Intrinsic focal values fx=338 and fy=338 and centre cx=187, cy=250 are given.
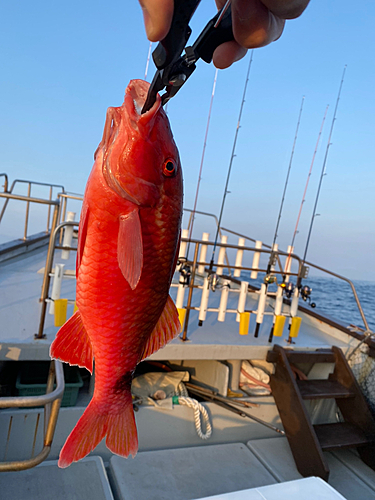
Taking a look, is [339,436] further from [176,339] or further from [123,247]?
[123,247]

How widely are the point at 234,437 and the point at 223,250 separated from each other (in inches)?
100

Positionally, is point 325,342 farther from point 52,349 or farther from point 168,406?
point 52,349

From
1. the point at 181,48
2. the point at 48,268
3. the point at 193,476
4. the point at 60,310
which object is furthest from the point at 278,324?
the point at 181,48

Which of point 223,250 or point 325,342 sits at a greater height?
point 223,250

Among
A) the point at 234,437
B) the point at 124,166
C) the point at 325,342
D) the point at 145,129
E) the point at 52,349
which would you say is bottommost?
the point at 234,437

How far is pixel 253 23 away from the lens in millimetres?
853

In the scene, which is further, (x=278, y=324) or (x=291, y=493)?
(x=278, y=324)

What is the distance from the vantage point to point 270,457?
12.3ft

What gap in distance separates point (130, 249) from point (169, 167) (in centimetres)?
31

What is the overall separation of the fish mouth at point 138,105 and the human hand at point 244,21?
0.73ft

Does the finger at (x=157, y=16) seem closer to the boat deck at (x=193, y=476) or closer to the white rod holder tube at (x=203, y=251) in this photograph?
the boat deck at (x=193, y=476)

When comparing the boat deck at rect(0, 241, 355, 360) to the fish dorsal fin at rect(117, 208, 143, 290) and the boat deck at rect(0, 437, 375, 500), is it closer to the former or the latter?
the boat deck at rect(0, 437, 375, 500)

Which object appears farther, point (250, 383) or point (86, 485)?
point (250, 383)

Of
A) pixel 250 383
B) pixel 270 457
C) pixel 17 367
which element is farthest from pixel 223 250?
pixel 17 367
